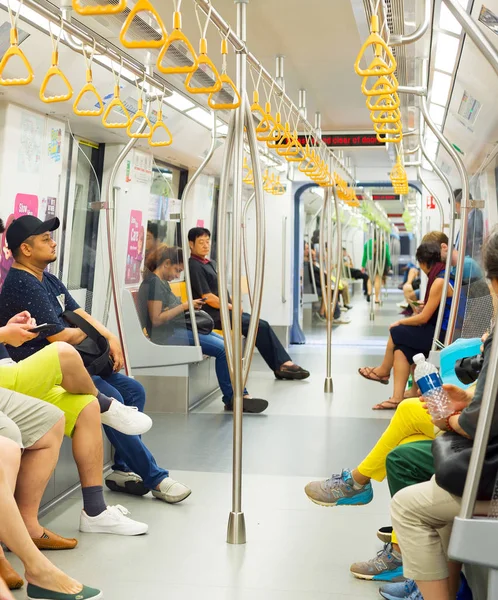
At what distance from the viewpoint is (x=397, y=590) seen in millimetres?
2787

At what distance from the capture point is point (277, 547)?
3.26m

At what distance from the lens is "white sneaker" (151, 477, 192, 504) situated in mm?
3777

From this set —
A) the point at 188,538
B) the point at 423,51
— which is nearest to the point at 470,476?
the point at 188,538

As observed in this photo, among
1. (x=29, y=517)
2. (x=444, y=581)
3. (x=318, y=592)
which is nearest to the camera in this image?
(x=444, y=581)

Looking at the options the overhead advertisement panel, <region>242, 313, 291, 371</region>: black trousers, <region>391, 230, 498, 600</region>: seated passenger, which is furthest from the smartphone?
the overhead advertisement panel

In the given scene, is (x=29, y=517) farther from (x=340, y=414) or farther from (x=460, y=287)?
(x=340, y=414)

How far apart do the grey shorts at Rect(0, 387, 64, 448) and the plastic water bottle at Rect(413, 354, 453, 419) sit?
1451 millimetres

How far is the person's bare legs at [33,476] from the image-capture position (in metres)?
3.04

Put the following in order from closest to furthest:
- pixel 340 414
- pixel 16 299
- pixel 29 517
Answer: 1. pixel 29 517
2. pixel 16 299
3. pixel 340 414

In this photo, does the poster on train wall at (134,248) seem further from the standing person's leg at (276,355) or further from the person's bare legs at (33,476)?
the person's bare legs at (33,476)

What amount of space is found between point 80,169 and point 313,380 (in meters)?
3.39

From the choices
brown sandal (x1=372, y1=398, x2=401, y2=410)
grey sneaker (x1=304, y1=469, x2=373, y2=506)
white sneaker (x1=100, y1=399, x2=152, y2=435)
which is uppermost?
white sneaker (x1=100, y1=399, x2=152, y2=435)

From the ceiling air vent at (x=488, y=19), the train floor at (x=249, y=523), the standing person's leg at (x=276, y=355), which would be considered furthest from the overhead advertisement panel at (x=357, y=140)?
the ceiling air vent at (x=488, y=19)

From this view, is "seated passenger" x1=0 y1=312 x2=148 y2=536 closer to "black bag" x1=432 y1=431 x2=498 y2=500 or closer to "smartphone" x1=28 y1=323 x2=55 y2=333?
"smartphone" x1=28 y1=323 x2=55 y2=333
